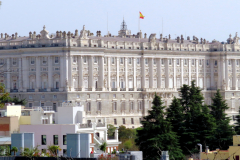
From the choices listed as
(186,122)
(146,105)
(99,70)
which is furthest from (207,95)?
(186,122)

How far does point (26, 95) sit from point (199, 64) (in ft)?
124

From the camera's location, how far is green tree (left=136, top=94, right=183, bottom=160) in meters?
79.4

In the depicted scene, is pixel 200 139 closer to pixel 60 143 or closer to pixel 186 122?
pixel 186 122

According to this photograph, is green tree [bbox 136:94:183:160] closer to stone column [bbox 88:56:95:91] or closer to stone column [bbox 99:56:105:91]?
stone column [bbox 88:56:95:91]

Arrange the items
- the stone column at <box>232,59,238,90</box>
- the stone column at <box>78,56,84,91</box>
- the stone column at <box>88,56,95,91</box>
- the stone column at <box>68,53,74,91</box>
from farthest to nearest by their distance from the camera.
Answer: the stone column at <box>232,59,238,90</box> → the stone column at <box>88,56,95,91</box> → the stone column at <box>78,56,84,91</box> → the stone column at <box>68,53,74,91</box>

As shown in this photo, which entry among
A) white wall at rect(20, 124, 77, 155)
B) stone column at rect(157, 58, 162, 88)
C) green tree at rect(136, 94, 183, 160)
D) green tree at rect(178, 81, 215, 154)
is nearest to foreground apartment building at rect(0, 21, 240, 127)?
stone column at rect(157, 58, 162, 88)

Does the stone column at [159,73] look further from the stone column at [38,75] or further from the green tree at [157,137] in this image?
the green tree at [157,137]

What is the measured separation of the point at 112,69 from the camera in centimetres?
15075

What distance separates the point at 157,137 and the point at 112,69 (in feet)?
224

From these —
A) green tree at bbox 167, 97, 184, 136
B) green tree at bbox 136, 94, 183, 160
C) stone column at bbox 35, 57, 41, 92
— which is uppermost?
stone column at bbox 35, 57, 41, 92

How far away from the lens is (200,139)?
89.2 meters

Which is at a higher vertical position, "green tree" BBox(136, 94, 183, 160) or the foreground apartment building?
the foreground apartment building

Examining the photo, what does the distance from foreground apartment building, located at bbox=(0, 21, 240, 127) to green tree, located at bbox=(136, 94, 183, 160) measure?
55.3m

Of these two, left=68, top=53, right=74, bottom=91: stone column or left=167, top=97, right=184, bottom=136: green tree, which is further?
left=68, top=53, right=74, bottom=91: stone column
